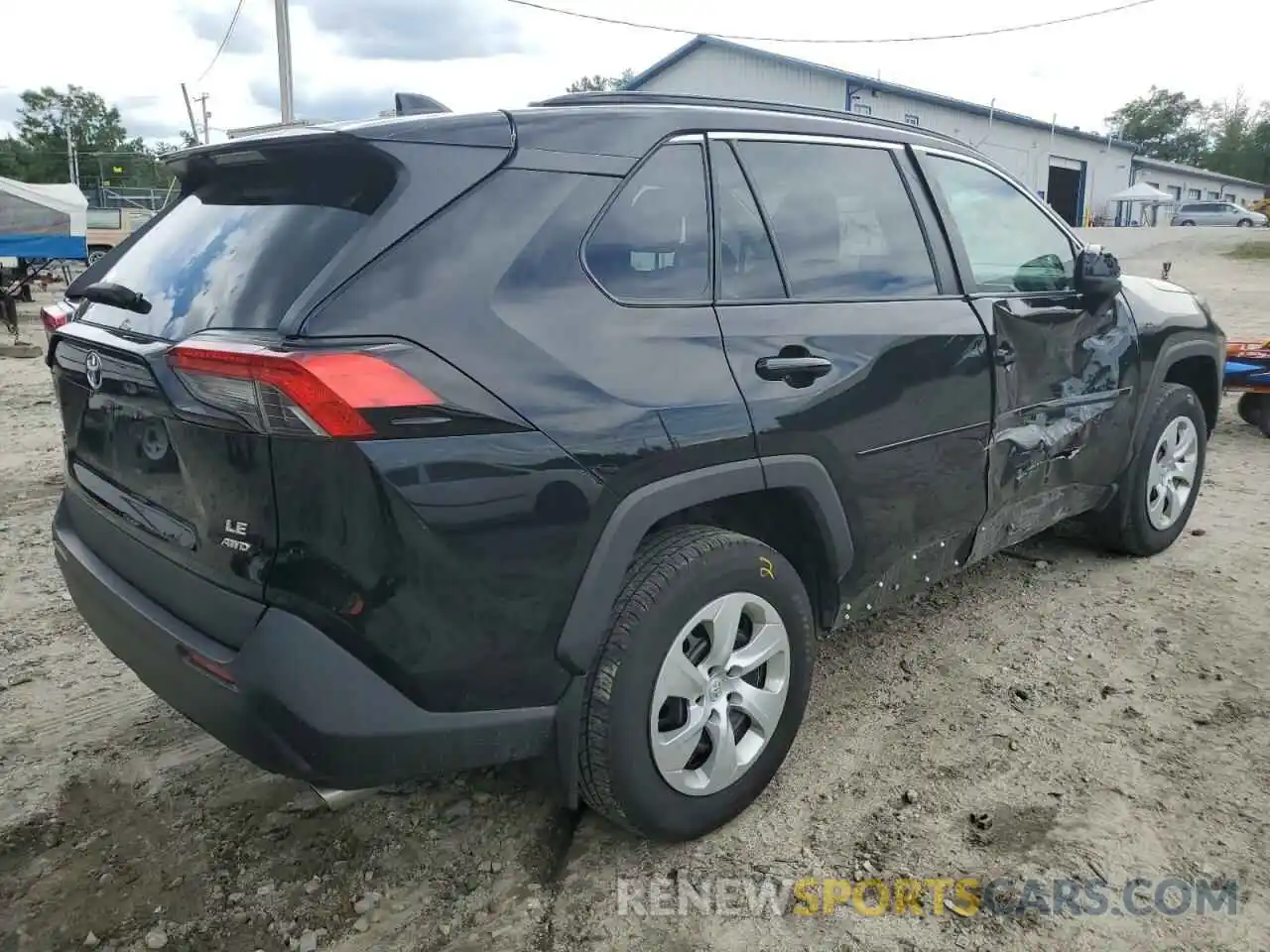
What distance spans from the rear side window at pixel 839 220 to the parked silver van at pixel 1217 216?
1790 inches

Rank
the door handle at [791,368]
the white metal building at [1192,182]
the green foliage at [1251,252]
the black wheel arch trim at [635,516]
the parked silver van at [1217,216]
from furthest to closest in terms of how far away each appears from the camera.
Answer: the white metal building at [1192,182] < the parked silver van at [1217,216] < the green foliage at [1251,252] < the door handle at [791,368] < the black wheel arch trim at [635,516]

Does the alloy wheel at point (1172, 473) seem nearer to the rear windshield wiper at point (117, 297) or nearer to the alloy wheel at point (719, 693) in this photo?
the alloy wheel at point (719, 693)

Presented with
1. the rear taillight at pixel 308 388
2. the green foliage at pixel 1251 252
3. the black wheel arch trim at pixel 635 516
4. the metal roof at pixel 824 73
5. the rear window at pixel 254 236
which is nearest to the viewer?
the rear taillight at pixel 308 388

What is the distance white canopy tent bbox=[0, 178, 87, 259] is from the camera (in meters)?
16.1

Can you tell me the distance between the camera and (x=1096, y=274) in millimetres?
3648

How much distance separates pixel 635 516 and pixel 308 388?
2.51 ft

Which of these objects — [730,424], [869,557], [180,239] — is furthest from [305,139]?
[869,557]

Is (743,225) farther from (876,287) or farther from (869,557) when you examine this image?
(869,557)

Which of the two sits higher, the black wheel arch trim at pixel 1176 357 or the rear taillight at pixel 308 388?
the rear taillight at pixel 308 388

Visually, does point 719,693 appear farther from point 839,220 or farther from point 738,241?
point 839,220

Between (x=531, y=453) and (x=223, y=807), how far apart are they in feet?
5.04

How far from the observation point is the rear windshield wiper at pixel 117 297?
2.30 m

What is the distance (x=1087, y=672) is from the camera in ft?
11.3

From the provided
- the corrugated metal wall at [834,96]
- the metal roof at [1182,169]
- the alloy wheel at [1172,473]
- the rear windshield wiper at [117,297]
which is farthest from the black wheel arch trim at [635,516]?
the metal roof at [1182,169]
